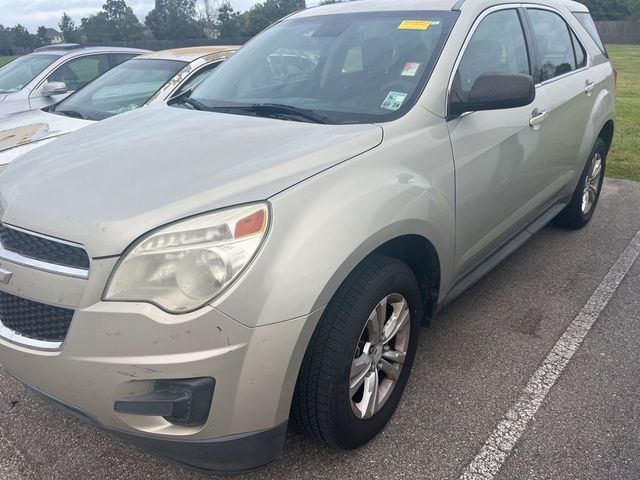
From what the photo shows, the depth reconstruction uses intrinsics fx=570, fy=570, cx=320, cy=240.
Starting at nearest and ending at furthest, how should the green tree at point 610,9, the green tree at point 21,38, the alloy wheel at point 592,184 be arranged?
the alloy wheel at point 592,184 → the green tree at point 610,9 → the green tree at point 21,38

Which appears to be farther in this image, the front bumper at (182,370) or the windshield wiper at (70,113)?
the windshield wiper at (70,113)

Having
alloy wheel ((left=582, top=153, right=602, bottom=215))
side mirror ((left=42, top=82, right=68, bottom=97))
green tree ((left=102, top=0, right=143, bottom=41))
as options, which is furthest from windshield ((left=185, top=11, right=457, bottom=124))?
green tree ((left=102, top=0, right=143, bottom=41))

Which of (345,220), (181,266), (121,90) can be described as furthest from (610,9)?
(181,266)

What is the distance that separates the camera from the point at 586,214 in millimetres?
4781

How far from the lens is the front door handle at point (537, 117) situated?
3224 millimetres

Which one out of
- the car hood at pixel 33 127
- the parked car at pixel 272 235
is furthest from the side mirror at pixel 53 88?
the parked car at pixel 272 235

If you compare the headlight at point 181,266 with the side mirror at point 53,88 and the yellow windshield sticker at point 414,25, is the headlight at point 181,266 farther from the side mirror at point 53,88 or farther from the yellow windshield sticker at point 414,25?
the side mirror at point 53,88

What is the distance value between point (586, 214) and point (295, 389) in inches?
144

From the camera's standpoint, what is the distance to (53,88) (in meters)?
6.57

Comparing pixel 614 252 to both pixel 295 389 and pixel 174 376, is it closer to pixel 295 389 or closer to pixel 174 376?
pixel 295 389

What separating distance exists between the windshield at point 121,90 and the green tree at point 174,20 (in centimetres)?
4802

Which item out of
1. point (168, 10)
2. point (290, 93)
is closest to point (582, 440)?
point (290, 93)

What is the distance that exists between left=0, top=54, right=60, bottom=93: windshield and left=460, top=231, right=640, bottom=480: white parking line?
6565 millimetres

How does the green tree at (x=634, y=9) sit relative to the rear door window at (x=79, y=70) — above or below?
below
